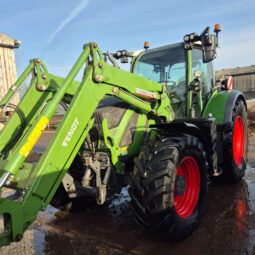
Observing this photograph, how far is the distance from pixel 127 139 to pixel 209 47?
157cm

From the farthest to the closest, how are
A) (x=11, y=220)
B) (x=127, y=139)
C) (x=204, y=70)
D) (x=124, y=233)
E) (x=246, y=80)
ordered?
(x=246, y=80)
(x=204, y=70)
(x=127, y=139)
(x=124, y=233)
(x=11, y=220)

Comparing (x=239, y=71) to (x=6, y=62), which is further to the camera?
(x=239, y=71)

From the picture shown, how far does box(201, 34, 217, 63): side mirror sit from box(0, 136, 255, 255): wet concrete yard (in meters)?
1.97

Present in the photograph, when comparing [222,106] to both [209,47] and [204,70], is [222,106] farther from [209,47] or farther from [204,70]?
[209,47]

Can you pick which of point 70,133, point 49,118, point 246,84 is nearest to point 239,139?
point 70,133

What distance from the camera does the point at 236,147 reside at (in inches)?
186

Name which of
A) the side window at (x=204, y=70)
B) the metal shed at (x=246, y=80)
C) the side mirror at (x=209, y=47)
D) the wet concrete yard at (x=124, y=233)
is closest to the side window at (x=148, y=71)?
the side window at (x=204, y=70)

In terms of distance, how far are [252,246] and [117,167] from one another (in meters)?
1.55

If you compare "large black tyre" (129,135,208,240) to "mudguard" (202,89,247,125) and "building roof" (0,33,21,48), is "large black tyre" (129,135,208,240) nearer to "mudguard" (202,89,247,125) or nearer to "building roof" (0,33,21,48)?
"mudguard" (202,89,247,125)

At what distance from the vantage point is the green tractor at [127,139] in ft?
7.47

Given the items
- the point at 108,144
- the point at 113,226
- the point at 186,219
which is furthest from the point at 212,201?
the point at 108,144

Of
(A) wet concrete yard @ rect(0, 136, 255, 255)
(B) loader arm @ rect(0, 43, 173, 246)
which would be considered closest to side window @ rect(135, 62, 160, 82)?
(B) loader arm @ rect(0, 43, 173, 246)

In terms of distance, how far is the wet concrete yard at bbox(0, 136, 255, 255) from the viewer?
103 inches

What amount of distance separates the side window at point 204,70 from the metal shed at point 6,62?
26.6 ft
